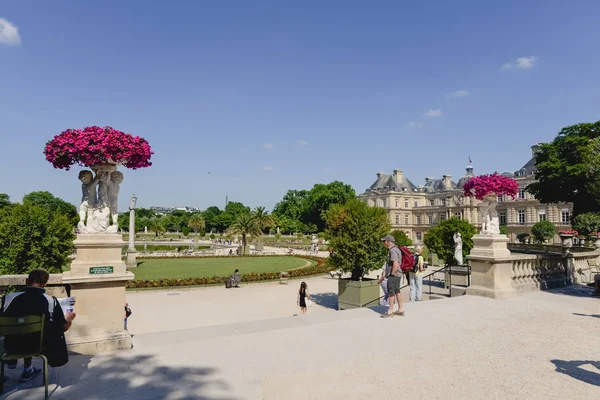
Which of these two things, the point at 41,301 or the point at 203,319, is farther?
the point at 203,319

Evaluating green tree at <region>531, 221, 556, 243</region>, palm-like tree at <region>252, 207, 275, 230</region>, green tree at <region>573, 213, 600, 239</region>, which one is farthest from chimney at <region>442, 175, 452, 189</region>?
green tree at <region>573, 213, 600, 239</region>

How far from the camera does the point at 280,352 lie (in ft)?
18.8

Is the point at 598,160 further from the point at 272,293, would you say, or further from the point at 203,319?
the point at 272,293

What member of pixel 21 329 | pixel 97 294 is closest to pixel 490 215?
pixel 97 294

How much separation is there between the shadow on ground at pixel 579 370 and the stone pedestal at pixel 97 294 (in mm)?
6060

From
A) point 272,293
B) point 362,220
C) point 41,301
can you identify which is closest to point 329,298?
point 272,293

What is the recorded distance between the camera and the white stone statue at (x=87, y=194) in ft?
19.7

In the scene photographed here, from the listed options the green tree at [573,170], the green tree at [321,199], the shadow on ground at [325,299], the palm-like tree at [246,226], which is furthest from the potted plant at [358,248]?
the green tree at [321,199]

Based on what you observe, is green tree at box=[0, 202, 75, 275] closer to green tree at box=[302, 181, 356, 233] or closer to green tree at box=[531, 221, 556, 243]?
green tree at box=[531, 221, 556, 243]

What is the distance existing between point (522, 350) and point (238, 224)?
41339mm

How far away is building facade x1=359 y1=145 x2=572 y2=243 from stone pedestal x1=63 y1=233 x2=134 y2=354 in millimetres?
69086

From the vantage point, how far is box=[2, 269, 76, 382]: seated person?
405 centimetres

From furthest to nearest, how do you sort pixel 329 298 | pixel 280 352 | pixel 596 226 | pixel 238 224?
pixel 238 224
pixel 596 226
pixel 329 298
pixel 280 352

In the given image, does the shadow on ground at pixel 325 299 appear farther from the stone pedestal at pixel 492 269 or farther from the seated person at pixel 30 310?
the seated person at pixel 30 310
